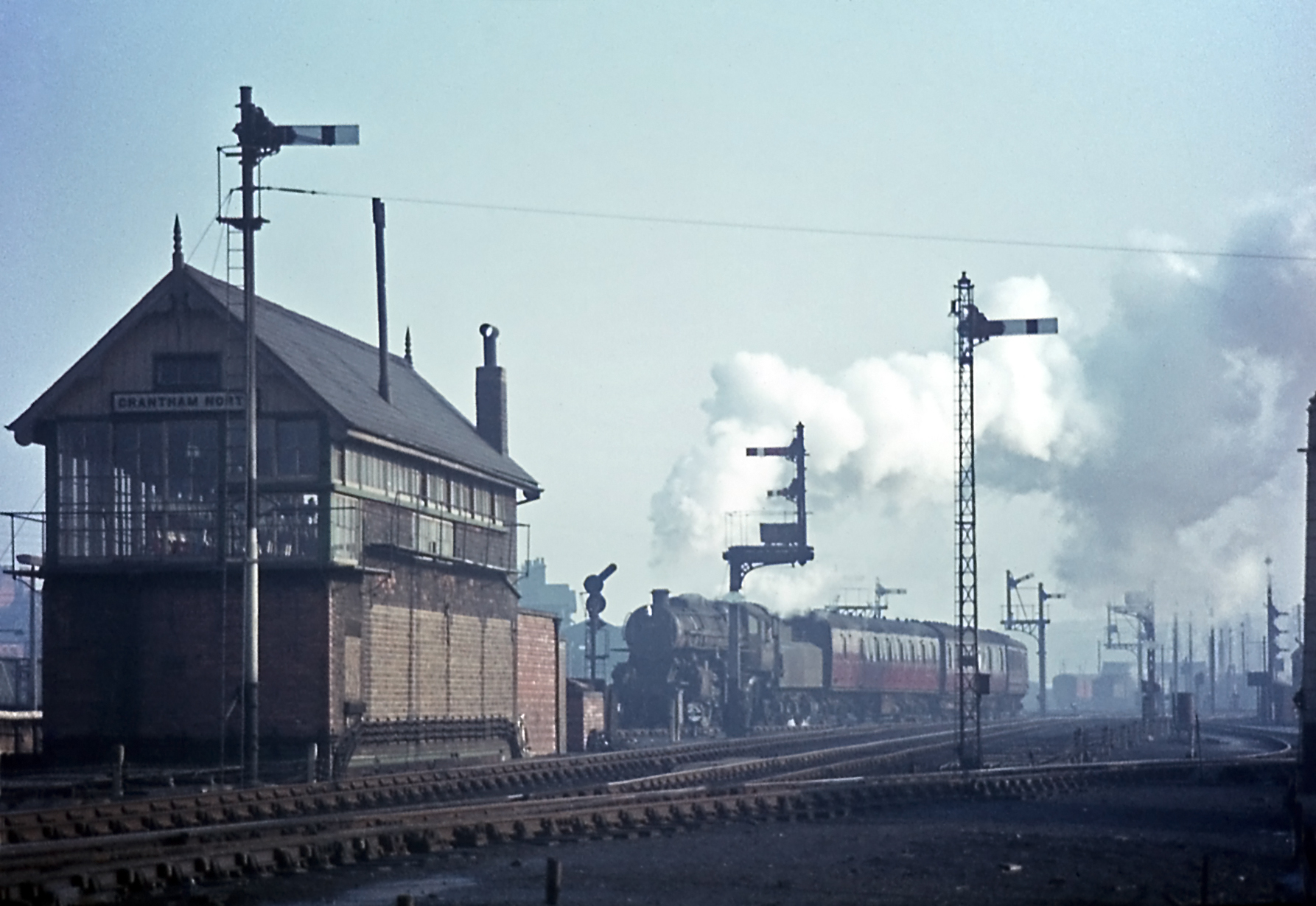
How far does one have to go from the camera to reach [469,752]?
41.8 m

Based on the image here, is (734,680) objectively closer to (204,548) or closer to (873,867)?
(204,548)

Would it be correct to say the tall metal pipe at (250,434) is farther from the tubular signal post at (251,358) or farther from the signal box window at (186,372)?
the signal box window at (186,372)

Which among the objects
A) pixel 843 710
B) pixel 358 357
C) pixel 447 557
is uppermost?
pixel 358 357

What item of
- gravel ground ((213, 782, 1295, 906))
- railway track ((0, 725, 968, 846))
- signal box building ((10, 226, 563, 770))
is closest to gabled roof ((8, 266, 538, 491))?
signal box building ((10, 226, 563, 770))

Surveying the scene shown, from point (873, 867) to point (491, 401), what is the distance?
31.1m

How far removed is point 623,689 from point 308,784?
31183mm

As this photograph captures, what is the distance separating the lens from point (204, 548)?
117 ft

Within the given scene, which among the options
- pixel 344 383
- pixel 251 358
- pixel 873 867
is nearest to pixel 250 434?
pixel 251 358

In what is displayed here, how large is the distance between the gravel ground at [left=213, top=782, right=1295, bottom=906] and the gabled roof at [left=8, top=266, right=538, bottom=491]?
16101 mm

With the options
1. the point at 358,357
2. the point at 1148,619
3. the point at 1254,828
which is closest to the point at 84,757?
the point at 358,357

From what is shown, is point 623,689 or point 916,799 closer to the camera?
point 916,799

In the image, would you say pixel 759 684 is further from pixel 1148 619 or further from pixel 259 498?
pixel 1148 619

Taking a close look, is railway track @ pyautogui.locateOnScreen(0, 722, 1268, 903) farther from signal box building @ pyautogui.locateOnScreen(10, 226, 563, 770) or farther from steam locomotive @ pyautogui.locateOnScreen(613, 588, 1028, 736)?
steam locomotive @ pyautogui.locateOnScreen(613, 588, 1028, 736)

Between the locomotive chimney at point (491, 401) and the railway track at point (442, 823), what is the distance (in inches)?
597
